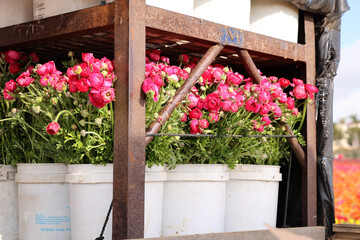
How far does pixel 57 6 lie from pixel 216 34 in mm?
663

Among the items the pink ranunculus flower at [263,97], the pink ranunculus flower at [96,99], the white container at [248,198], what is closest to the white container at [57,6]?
the pink ranunculus flower at [96,99]

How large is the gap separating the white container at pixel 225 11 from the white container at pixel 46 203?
34.6 inches

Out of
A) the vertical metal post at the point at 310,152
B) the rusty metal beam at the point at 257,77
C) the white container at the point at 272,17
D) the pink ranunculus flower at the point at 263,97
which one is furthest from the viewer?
the vertical metal post at the point at 310,152

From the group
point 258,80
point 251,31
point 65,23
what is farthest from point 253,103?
point 65,23

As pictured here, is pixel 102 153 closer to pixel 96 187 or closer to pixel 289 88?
pixel 96 187

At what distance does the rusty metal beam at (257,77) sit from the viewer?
2.31 meters

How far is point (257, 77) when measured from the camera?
7.87 ft

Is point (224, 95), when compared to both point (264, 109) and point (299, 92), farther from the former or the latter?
point (299, 92)

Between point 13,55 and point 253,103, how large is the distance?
1.10 m

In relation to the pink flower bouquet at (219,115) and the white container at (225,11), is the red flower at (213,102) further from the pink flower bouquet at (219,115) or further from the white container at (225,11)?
the white container at (225,11)

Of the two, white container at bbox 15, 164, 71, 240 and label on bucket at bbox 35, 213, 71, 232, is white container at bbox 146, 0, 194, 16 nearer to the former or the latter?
white container at bbox 15, 164, 71, 240

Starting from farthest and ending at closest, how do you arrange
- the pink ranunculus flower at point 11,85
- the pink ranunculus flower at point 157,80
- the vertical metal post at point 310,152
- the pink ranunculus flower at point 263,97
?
the vertical metal post at point 310,152 → the pink ranunculus flower at point 263,97 → the pink ranunculus flower at point 11,85 → the pink ranunculus flower at point 157,80

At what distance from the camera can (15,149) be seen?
2.27m

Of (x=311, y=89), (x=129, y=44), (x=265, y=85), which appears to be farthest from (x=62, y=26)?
(x=311, y=89)
